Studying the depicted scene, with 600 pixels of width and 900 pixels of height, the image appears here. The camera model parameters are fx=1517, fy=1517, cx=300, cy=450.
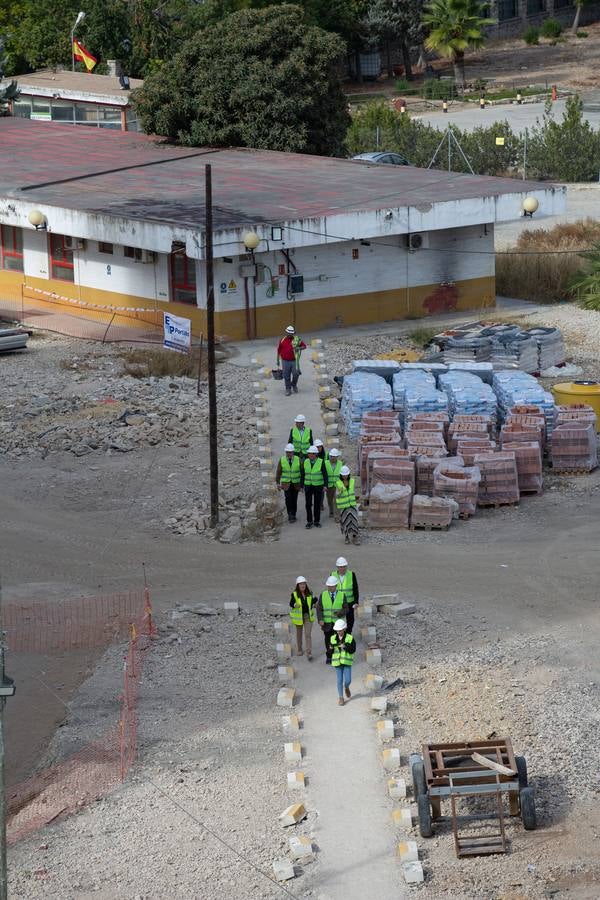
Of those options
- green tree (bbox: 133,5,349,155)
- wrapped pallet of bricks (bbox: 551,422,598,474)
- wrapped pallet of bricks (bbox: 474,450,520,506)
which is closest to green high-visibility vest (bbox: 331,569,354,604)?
wrapped pallet of bricks (bbox: 474,450,520,506)

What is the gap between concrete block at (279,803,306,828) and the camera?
1592 cm

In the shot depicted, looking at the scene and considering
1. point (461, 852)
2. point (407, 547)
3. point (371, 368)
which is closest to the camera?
point (461, 852)

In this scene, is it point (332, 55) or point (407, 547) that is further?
point (332, 55)

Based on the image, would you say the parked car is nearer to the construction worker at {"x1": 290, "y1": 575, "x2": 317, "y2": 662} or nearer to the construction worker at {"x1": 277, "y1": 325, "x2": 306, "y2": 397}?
the construction worker at {"x1": 277, "y1": 325, "x2": 306, "y2": 397}

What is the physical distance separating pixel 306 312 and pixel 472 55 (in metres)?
57.9

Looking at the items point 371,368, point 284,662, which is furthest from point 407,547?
point 371,368

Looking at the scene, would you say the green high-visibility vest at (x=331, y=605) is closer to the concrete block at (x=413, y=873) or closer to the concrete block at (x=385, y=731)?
the concrete block at (x=385, y=731)

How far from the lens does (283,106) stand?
164 ft

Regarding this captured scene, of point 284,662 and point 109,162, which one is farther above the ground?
point 109,162

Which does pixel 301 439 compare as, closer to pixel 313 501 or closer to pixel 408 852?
pixel 313 501

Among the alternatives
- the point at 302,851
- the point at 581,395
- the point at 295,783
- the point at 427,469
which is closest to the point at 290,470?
the point at 427,469

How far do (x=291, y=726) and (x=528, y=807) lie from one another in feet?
11.2

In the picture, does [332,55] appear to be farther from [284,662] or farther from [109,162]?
[284,662]

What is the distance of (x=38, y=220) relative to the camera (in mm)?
39719
